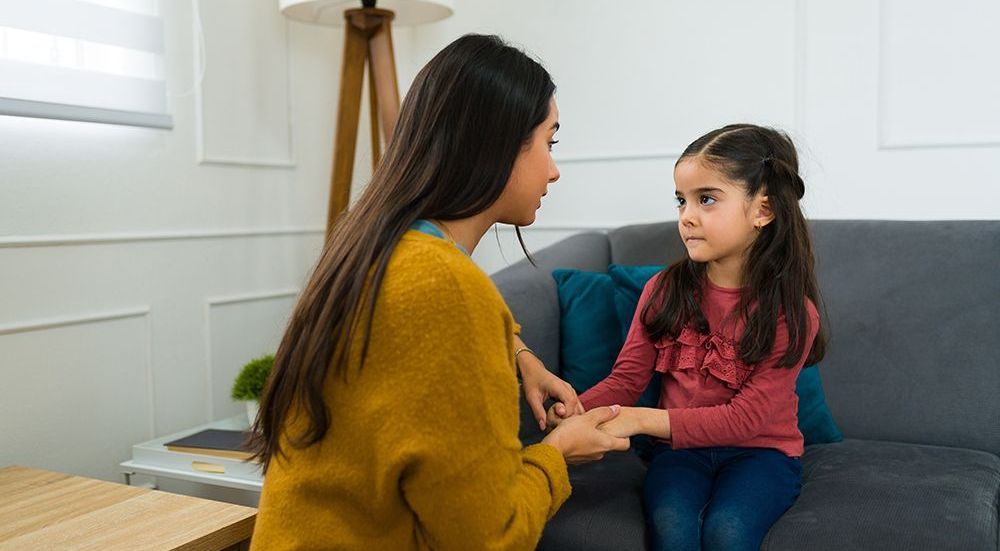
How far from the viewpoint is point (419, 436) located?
0.93 metres

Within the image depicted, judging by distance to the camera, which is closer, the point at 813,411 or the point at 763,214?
the point at 763,214

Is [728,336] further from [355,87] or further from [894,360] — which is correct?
[355,87]

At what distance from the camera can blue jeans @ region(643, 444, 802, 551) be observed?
141 centimetres

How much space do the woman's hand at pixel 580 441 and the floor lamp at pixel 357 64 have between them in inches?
48.6

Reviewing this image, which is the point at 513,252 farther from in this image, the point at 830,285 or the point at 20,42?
the point at 20,42

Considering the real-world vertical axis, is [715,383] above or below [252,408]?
above

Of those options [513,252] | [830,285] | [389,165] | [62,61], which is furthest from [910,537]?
[62,61]

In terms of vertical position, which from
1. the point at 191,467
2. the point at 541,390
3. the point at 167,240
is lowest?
the point at 191,467

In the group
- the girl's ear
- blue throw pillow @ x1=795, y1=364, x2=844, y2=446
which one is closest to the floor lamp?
the girl's ear

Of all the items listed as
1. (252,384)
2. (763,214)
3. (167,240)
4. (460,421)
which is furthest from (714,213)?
(167,240)

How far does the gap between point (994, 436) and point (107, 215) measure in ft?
6.48

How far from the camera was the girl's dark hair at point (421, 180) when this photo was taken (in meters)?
0.99

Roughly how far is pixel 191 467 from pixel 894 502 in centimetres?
137

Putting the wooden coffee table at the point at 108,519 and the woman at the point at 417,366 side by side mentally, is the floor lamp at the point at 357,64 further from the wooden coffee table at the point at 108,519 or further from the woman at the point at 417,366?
the woman at the point at 417,366
